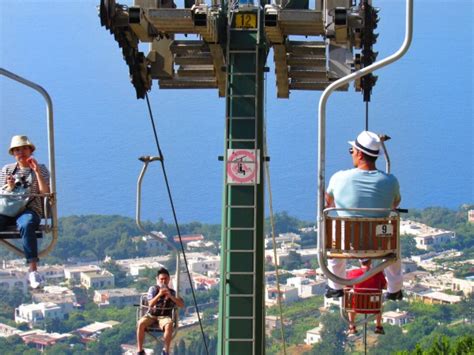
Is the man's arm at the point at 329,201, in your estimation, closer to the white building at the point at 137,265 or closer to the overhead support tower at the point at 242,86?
the overhead support tower at the point at 242,86

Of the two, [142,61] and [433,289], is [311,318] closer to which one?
[433,289]

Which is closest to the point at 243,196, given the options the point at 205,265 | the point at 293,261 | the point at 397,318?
the point at 293,261

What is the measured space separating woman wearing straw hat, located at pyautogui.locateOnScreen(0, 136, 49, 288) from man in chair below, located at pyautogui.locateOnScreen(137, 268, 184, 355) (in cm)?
163

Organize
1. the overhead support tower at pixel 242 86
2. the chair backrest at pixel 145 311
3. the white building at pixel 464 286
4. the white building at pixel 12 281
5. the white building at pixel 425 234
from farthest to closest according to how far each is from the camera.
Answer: the white building at pixel 464 286
the white building at pixel 12 281
the white building at pixel 425 234
the overhead support tower at pixel 242 86
the chair backrest at pixel 145 311

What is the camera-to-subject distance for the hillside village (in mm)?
75250

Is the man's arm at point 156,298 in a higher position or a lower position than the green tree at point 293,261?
higher

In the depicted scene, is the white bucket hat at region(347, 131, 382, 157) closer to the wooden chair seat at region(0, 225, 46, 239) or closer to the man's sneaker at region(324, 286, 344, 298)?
the man's sneaker at region(324, 286, 344, 298)

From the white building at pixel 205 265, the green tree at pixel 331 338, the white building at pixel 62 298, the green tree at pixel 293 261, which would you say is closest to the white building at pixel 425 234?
the green tree at pixel 293 261

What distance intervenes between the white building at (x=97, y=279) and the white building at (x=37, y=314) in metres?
2.06

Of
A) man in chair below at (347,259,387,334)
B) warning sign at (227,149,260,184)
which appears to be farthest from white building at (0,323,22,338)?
man in chair below at (347,259,387,334)

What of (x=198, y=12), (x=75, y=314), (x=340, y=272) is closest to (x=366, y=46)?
(x=198, y=12)

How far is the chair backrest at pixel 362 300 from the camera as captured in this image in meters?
10.6

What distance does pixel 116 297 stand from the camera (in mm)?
79875

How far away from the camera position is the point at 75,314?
257 feet
